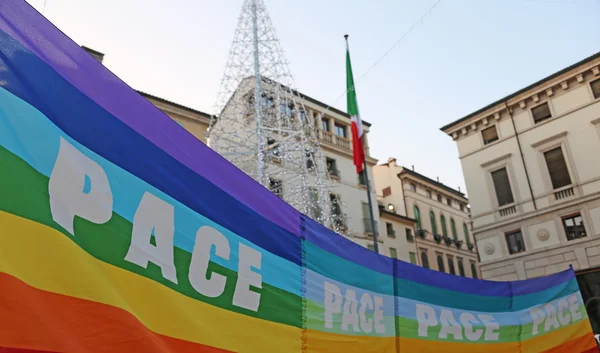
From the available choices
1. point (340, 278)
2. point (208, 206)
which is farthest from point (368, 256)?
point (208, 206)

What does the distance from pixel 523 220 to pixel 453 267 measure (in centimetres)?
1450

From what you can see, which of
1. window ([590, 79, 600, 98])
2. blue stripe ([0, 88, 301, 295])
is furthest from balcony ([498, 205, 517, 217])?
blue stripe ([0, 88, 301, 295])

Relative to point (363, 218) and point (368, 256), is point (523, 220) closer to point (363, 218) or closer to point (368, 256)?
point (363, 218)

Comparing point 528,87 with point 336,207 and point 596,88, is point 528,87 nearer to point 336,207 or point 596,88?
point 596,88

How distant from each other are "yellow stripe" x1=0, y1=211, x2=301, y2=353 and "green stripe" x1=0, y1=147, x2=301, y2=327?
3 centimetres

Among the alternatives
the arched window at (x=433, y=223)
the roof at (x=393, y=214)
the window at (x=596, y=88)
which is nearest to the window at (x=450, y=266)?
the arched window at (x=433, y=223)

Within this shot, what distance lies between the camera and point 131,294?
2070 mm

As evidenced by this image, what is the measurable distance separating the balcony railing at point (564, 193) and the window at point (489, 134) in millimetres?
4312

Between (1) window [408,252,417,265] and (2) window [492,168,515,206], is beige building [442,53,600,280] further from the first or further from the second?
(1) window [408,252,417,265]

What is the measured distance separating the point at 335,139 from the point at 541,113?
36.0 feet

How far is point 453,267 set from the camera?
35.2 metres

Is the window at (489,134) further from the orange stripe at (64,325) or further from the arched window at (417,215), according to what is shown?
the orange stripe at (64,325)

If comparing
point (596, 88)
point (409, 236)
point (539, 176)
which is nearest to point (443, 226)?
point (409, 236)

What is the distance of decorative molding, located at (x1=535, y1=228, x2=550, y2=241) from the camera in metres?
20.7
